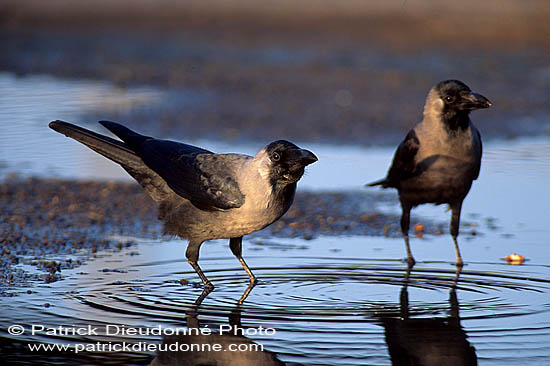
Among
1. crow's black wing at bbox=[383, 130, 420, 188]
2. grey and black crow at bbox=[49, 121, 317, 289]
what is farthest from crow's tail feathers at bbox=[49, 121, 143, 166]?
crow's black wing at bbox=[383, 130, 420, 188]

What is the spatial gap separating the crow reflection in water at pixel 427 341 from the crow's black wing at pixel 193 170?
1.45 metres

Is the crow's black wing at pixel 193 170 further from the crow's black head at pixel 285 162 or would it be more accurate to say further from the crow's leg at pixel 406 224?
the crow's leg at pixel 406 224

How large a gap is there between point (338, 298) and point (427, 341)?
99 centimetres

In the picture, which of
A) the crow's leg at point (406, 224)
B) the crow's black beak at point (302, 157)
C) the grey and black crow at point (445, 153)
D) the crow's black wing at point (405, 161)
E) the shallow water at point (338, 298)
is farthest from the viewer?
the crow's black wing at point (405, 161)

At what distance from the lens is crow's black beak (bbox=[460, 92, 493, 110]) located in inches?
299

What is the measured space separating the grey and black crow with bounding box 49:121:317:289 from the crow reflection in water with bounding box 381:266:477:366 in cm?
115

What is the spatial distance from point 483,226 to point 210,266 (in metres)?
2.86

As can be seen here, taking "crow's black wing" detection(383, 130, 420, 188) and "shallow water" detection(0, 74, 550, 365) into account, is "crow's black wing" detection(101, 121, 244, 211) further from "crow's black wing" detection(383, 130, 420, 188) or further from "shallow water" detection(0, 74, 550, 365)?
"crow's black wing" detection(383, 130, 420, 188)

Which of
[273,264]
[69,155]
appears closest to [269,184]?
[273,264]

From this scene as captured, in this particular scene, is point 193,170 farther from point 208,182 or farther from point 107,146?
point 107,146

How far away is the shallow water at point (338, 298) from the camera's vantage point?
5012 mm

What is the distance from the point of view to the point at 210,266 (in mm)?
7039

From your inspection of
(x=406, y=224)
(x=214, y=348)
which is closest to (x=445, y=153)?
(x=406, y=224)

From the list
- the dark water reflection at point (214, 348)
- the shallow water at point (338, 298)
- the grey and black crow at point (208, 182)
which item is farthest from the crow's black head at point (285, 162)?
the dark water reflection at point (214, 348)
